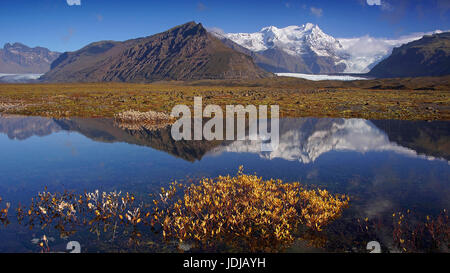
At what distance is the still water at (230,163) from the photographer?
15727mm

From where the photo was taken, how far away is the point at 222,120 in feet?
146

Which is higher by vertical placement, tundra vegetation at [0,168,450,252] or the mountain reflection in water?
the mountain reflection in water

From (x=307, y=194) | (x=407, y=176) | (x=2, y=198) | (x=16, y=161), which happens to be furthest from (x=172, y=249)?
(x=16, y=161)

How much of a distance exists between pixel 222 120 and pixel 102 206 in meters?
31.2

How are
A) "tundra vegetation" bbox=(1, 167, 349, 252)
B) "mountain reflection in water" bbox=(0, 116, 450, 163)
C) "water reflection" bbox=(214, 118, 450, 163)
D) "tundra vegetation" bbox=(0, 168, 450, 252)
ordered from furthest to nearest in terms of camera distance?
"mountain reflection in water" bbox=(0, 116, 450, 163) → "water reflection" bbox=(214, 118, 450, 163) → "tundra vegetation" bbox=(1, 167, 349, 252) → "tundra vegetation" bbox=(0, 168, 450, 252)

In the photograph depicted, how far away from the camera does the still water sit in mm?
15727

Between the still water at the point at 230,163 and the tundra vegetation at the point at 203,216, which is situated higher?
the still water at the point at 230,163

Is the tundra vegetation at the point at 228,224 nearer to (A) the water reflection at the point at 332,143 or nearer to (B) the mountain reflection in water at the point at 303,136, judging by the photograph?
(B) the mountain reflection in water at the point at 303,136

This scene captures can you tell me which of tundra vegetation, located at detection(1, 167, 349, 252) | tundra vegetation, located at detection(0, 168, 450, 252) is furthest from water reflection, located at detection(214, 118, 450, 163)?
tundra vegetation, located at detection(0, 168, 450, 252)

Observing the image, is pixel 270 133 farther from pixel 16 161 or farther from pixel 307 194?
pixel 16 161

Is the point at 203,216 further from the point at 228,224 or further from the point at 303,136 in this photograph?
the point at 303,136

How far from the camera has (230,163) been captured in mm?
22172

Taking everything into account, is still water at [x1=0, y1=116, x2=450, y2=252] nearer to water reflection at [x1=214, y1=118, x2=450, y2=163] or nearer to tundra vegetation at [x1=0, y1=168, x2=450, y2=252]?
water reflection at [x1=214, y1=118, x2=450, y2=163]

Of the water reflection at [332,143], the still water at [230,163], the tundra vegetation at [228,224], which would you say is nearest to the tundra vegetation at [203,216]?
the tundra vegetation at [228,224]
